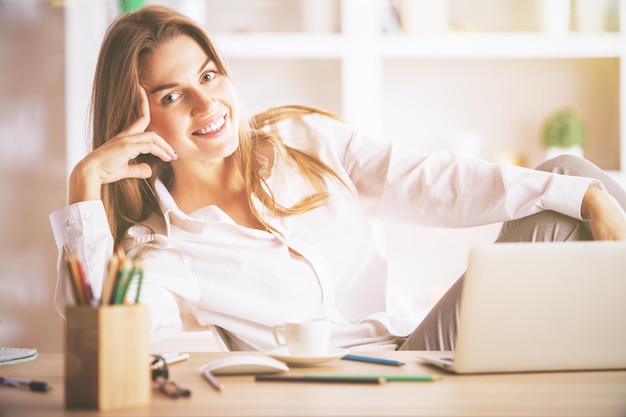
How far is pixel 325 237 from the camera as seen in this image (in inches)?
68.5

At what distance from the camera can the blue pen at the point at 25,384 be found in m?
0.95

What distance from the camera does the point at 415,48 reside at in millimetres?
3070

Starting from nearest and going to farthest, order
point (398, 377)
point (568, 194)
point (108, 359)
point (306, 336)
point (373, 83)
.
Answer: point (108, 359), point (398, 377), point (306, 336), point (568, 194), point (373, 83)

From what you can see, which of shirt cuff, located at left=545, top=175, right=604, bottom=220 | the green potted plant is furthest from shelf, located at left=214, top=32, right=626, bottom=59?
shirt cuff, located at left=545, top=175, right=604, bottom=220

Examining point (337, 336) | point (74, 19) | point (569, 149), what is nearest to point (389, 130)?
point (569, 149)

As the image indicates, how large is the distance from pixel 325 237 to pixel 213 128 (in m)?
0.34

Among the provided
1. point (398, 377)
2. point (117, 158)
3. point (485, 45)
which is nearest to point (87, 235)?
Result: point (117, 158)

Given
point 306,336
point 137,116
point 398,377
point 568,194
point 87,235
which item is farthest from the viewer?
point 137,116

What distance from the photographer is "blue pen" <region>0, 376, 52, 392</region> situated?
0.95m

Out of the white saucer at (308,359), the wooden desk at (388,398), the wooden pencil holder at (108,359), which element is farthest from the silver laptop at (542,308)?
the wooden pencil holder at (108,359)

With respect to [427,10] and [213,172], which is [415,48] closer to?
[427,10]

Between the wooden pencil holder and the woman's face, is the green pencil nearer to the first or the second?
the wooden pencil holder

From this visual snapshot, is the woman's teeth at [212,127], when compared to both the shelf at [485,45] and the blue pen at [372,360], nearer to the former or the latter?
the blue pen at [372,360]

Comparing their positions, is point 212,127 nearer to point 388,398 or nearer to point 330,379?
point 330,379
